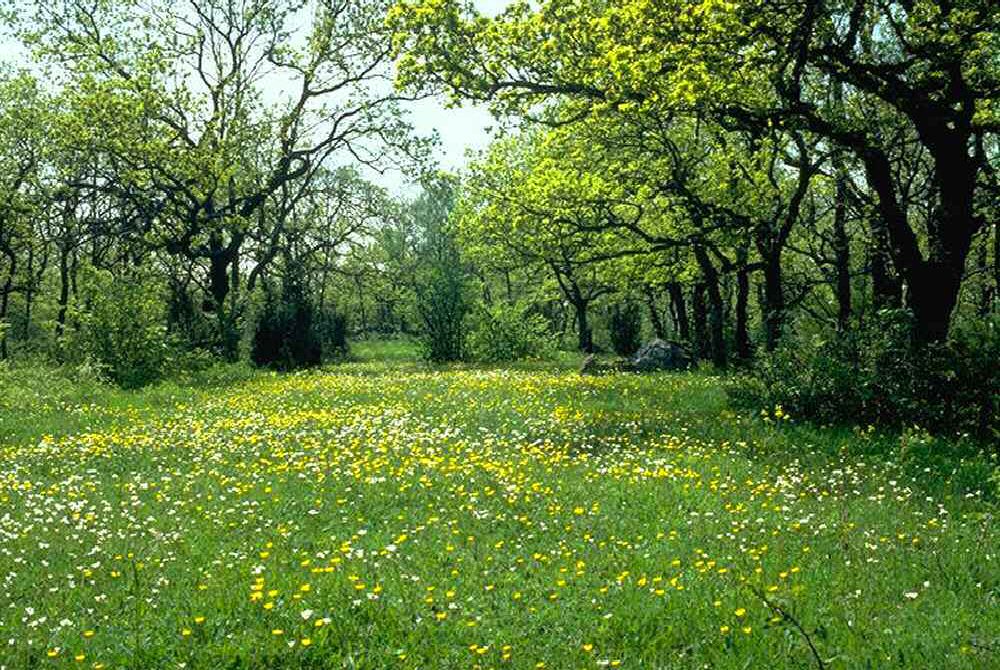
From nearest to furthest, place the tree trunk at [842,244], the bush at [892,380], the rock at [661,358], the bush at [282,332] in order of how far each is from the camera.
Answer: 1. the bush at [892,380]
2. the tree trunk at [842,244]
3. the rock at [661,358]
4. the bush at [282,332]

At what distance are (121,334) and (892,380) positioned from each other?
21.4 m

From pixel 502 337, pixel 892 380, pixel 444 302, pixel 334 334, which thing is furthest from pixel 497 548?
pixel 334 334

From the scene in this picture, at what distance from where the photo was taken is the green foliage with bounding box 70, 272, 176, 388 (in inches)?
948

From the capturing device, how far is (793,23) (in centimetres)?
1305

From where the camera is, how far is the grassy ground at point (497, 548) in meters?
5.44

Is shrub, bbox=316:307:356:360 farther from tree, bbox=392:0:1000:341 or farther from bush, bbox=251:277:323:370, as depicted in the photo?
tree, bbox=392:0:1000:341

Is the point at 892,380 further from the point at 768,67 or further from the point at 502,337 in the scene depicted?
the point at 502,337

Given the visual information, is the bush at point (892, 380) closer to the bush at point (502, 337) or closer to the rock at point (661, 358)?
the rock at point (661, 358)

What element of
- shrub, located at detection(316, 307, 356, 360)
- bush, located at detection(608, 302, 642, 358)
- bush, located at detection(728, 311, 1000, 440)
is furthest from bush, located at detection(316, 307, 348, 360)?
bush, located at detection(728, 311, 1000, 440)

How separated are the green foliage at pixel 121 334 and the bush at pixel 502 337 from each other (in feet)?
48.7

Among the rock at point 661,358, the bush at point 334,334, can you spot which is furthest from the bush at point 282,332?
the rock at point 661,358

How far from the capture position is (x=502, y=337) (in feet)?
122

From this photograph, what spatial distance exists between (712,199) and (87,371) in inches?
731

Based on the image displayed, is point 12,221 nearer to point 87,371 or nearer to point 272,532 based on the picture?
point 87,371
